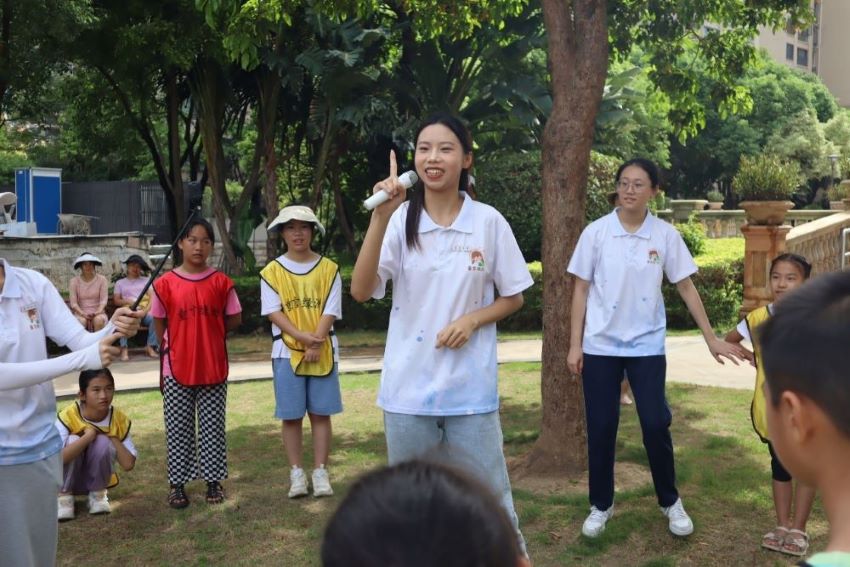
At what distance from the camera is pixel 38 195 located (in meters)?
26.0

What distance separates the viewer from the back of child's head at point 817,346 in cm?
161

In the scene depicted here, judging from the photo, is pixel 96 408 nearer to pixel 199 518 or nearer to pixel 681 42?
pixel 199 518

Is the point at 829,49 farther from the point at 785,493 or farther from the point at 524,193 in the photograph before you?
the point at 785,493

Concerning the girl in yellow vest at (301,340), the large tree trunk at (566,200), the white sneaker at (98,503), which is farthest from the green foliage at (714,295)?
the white sneaker at (98,503)

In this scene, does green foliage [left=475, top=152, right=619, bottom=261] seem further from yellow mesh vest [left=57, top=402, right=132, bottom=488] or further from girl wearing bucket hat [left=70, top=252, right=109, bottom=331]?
yellow mesh vest [left=57, top=402, right=132, bottom=488]

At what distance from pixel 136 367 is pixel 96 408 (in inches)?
241

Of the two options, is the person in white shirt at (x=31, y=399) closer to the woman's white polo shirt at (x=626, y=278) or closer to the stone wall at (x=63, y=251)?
the woman's white polo shirt at (x=626, y=278)

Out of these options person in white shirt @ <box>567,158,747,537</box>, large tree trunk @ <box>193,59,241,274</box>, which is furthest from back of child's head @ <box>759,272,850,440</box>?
large tree trunk @ <box>193,59,241,274</box>

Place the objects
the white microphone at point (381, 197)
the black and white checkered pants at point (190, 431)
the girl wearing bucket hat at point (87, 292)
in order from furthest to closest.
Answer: the girl wearing bucket hat at point (87, 292)
the black and white checkered pants at point (190, 431)
the white microphone at point (381, 197)

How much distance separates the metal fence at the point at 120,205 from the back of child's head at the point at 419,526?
2688 centimetres

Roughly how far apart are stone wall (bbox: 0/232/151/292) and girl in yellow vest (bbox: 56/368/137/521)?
10474mm

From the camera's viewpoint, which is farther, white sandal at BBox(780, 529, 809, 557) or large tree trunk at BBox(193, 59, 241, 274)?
large tree trunk at BBox(193, 59, 241, 274)

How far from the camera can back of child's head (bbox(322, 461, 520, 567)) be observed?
4.07ft

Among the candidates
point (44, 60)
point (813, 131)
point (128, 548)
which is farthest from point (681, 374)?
point (813, 131)
